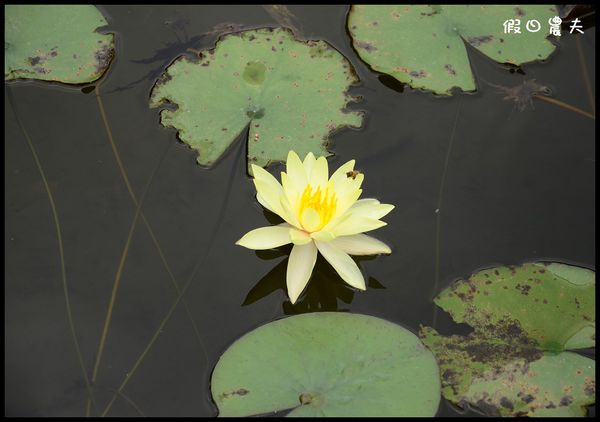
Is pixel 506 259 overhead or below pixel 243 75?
below

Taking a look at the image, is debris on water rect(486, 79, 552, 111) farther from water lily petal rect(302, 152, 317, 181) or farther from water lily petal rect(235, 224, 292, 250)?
water lily petal rect(235, 224, 292, 250)

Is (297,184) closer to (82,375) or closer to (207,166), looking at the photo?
(207,166)

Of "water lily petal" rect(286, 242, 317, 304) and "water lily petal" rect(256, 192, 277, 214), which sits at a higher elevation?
"water lily petal" rect(256, 192, 277, 214)

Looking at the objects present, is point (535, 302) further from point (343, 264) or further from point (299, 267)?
point (299, 267)

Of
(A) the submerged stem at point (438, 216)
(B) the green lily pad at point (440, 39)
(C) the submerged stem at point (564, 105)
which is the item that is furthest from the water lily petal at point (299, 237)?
(C) the submerged stem at point (564, 105)

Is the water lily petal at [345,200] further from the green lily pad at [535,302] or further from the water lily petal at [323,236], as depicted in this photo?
the green lily pad at [535,302]

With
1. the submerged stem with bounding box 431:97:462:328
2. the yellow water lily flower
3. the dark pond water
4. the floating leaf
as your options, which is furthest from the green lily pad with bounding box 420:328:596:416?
the yellow water lily flower

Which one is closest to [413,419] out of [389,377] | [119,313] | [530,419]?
[389,377]

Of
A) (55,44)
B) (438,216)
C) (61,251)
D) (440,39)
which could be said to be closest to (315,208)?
(438,216)
